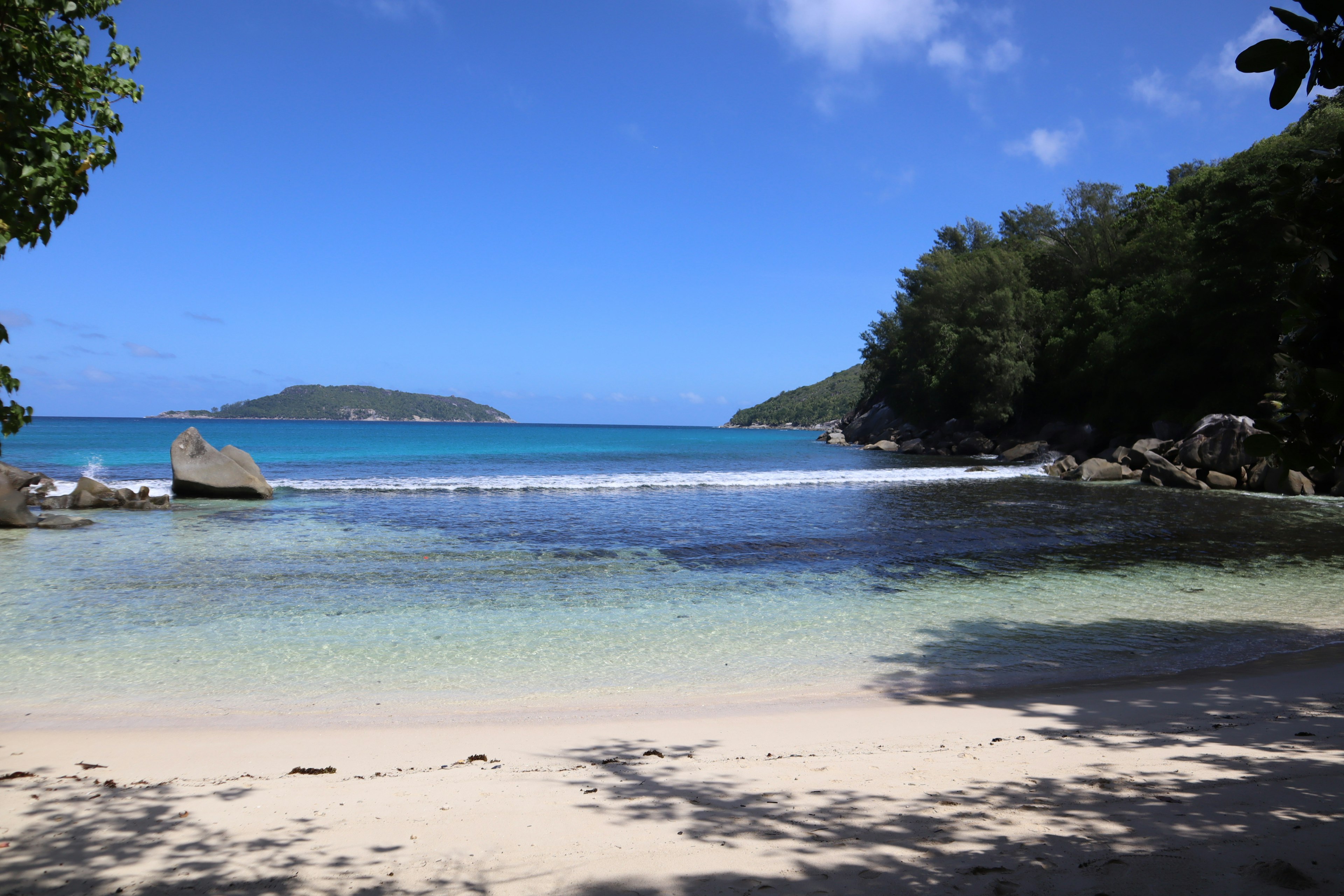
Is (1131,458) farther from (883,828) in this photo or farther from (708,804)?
(708,804)

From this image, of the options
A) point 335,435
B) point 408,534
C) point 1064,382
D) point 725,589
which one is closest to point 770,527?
point 725,589

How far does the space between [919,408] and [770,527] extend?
61.8 m

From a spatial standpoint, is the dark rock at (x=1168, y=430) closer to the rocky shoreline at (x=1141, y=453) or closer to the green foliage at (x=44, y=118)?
the rocky shoreline at (x=1141, y=453)

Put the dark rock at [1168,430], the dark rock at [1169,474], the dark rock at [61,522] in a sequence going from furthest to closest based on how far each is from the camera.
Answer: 1. the dark rock at [1168,430]
2. the dark rock at [1169,474]
3. the dark rock at [61,522]

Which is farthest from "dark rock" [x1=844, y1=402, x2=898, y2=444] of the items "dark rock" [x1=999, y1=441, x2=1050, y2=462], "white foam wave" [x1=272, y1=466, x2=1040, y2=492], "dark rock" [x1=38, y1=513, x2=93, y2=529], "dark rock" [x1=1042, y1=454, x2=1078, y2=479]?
"dark rock" [x1=38, y1=513, x2=93, y2=529]

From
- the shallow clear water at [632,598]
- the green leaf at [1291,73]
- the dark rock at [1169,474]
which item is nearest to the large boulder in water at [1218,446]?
the dark rock at [1169,474]

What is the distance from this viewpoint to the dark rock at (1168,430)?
39.7 m

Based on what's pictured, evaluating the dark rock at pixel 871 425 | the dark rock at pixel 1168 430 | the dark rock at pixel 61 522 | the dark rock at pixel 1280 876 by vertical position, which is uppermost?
the dark rock at pixel 871 425

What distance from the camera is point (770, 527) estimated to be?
782 inches

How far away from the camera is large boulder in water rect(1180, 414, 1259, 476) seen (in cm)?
2922

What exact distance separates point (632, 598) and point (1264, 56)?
10422mm

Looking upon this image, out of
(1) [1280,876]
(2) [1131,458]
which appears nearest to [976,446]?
(2) [1131,458]

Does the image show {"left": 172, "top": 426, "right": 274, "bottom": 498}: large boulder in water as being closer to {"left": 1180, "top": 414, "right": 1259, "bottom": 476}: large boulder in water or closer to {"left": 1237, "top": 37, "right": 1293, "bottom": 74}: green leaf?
{"left": 1237, "top": 37, "right": 1293, "bottom": 74}: green leaf

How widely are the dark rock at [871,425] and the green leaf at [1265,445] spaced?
269 ft
